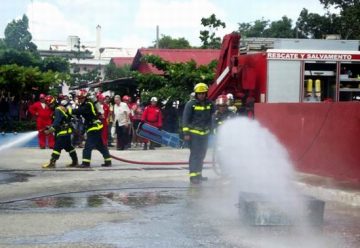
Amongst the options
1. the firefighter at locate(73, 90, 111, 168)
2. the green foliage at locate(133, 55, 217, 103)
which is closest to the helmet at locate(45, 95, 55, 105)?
the firefighter at locate(73, 90, 111, 168)

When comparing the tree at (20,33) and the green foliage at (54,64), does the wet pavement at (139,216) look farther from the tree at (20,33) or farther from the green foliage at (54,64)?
the tree at (20,33)

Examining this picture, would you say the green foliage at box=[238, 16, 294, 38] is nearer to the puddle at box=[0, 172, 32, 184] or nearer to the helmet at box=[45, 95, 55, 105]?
the helmet at box=[45, 95, 55, 105]

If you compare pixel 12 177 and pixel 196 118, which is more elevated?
pixel 196 118

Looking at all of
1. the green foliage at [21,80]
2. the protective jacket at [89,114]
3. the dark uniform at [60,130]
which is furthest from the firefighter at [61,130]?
the green foliage at [21,80]

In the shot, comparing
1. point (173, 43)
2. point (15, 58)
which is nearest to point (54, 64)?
point (15, 58)

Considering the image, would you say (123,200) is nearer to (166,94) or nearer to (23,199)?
(23,199)

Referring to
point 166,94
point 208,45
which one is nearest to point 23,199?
point 166,94

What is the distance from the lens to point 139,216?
7480 millimetres

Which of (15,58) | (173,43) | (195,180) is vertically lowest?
(195,180)

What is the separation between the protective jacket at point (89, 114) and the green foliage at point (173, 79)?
8.12 metres

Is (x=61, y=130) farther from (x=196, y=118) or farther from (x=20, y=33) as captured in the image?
(x=20, y=33)

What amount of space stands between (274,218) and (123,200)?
278 cm

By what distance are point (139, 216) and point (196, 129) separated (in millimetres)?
3418

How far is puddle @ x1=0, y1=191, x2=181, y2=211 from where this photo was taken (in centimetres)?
820
